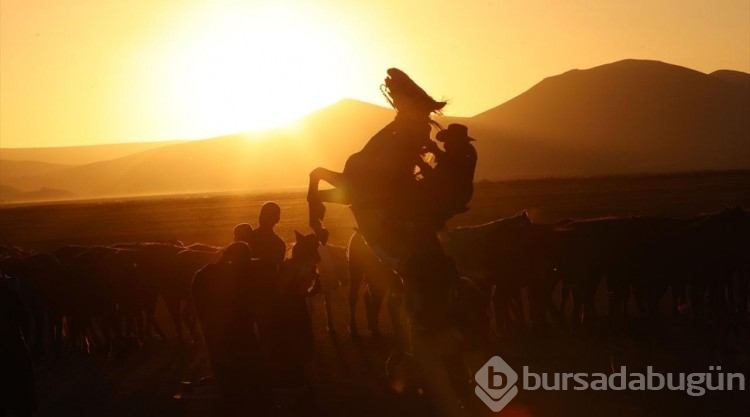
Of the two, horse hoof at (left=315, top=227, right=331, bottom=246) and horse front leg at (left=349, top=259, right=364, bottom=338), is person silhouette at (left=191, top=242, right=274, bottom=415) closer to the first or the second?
horse hoof at (left=315, top=227, right=331, bottom=246)

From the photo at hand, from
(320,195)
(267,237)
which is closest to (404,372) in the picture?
(267,237)

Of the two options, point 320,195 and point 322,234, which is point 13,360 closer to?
point 322,234

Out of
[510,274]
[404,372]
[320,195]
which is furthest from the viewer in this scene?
[510,274]

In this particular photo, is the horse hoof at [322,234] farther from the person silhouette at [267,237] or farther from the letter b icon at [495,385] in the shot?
the letter b icon at [495,385]

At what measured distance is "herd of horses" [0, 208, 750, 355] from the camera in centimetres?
1424

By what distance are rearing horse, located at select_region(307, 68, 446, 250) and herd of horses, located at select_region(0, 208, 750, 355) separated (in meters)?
5.44

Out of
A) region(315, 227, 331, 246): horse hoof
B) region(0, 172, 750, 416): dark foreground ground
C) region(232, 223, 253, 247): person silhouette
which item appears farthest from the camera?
region(0, 172, 750, 416): dark foreground ground

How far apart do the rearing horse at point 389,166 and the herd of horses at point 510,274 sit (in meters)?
5.44

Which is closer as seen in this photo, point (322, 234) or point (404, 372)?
point (322, 234)

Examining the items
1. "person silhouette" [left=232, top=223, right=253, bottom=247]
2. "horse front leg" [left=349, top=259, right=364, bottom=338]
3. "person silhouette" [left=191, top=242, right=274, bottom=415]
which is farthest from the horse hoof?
"horse front leg" [left=349, top=259, right=364, bottom=338]

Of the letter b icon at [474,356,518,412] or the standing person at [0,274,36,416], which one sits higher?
the standing person at [0,274,36,416]

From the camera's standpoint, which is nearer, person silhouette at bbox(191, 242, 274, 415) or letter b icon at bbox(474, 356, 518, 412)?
person silhouette at bbox(191, 242, 274, 415)

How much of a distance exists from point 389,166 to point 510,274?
8.66 metres

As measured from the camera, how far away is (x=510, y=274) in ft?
52.7
